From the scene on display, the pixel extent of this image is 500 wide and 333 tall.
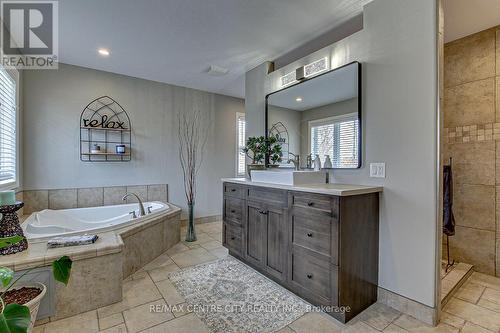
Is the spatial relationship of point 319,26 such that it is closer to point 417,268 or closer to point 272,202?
point 272,202

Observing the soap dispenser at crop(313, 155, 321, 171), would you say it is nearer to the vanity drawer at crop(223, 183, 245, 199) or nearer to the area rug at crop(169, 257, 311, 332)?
the vanity drawer at crop(223, 183, 245, 199)

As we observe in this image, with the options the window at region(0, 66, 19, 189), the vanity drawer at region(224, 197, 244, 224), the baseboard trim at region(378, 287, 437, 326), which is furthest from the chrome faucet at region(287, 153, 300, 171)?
the window at region(0, 66, 19, 189)

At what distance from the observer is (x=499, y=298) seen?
2082 millimetres

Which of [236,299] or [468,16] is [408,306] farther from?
[468,16]

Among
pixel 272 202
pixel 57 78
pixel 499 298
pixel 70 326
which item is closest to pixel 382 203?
pixel 272 202

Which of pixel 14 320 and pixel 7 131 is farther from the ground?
pixel 7 131

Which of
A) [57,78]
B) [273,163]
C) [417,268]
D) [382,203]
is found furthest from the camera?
[57,78]

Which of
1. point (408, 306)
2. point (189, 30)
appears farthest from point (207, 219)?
point (408, 306)

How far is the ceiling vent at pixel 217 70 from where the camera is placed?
349 centimetres

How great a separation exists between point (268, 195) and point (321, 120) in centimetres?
98

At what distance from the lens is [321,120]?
258cm

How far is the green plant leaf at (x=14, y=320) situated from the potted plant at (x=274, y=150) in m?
2.56

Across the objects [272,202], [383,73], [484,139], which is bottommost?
[272,202]

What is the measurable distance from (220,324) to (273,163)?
75.8 inches
